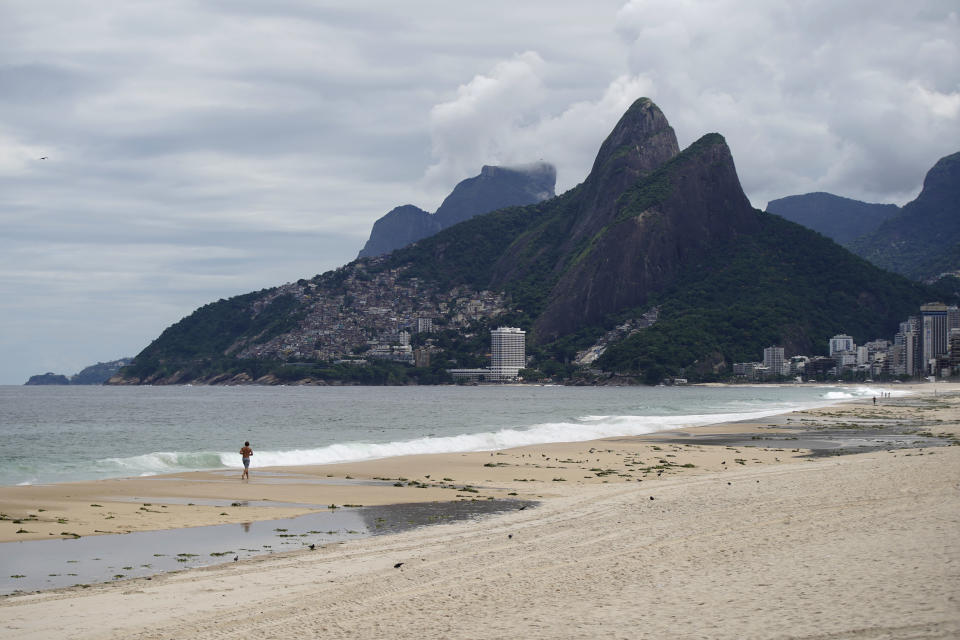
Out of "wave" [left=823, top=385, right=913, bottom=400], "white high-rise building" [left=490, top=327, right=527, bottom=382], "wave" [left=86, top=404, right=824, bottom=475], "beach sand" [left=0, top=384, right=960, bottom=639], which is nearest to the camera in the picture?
"beach sand" [left=0, top=384, right=960, bottom=639]

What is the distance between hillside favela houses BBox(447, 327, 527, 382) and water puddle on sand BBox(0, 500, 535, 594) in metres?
172

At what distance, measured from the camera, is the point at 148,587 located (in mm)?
11375

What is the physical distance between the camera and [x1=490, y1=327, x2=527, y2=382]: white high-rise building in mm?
191375

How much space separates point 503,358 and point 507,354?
1.59m

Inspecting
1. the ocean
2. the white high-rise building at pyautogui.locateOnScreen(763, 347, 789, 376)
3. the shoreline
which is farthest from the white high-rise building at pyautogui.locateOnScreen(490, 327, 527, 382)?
the shoreline

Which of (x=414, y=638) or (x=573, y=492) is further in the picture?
(x=573, y=492)

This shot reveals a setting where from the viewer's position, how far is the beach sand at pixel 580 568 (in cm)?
862

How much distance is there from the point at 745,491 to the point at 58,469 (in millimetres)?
21822

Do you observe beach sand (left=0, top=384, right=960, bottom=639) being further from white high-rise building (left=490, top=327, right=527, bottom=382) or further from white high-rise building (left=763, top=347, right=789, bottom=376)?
white high-rise building (left=490, top=327, right=527, bottom=382)

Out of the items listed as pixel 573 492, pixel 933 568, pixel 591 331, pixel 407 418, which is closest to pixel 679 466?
pixel 573 492

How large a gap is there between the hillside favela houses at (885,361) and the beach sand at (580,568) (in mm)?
152085

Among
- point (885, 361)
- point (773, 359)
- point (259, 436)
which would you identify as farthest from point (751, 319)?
point (259, 436)

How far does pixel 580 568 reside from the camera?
11.4 m

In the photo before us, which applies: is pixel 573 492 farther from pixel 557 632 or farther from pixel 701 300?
pixel 701 300
